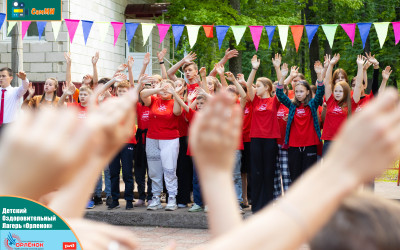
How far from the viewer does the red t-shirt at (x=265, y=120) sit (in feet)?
24.1

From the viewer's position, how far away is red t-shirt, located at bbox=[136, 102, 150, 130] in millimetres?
8070

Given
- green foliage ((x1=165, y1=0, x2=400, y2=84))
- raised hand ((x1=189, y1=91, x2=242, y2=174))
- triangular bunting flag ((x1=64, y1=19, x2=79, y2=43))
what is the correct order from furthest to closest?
green foliage ((x1=165, y1=0, x2=400, y2=84))
triangular bunting flag ((x1=64, y1=19, x2=79, y2=43))
raised hand ((x1=189, y1=91, x2=242, y2=174))

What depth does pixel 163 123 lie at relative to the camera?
7.80 meters

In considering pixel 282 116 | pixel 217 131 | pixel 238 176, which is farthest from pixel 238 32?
pixel 217 131

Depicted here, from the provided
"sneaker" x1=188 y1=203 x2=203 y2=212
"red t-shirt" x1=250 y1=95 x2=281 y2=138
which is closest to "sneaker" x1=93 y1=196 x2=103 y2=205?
"sneaker" x1=188 y1=203 x2=203 y2=212

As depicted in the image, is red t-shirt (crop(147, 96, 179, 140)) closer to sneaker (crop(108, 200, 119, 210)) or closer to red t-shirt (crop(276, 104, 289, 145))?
sneaker (crop(108, 200, 119, 210))

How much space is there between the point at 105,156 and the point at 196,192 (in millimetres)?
6871

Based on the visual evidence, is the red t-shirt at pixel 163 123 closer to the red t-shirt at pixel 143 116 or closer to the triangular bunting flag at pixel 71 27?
the red t-shirt at pixel 143 116

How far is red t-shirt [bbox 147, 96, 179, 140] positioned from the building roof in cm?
1247

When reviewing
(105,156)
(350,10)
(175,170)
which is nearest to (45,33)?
(175,170)

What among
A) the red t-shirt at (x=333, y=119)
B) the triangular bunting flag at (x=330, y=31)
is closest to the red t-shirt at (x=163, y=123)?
the red t-shirt at (x=333, y=119)

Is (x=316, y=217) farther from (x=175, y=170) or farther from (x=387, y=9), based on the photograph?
(x=387, y=9)

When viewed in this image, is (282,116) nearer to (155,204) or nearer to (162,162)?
(162,162)

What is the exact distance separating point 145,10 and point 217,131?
19816 mm
